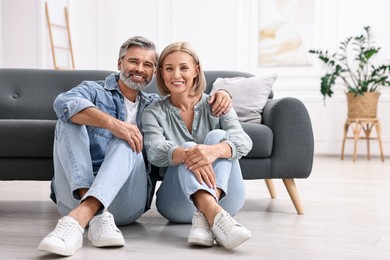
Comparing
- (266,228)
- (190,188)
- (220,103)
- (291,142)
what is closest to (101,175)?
(190,188)

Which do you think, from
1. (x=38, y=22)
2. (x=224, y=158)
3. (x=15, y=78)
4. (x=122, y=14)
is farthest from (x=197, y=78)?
(x=122, y=14)

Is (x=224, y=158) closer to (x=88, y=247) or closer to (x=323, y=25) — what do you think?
(x=88, y=247)

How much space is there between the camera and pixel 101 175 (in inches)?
81.7

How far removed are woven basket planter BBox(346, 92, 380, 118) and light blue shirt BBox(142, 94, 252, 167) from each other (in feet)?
13.7

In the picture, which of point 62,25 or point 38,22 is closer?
point 38,22

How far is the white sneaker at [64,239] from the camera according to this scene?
1.90m

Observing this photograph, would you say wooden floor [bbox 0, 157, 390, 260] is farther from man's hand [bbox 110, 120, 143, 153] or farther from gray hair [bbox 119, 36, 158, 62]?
gray hair [bbox 119, 36, 158, 62]

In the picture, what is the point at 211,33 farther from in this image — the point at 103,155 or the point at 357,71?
the point at 103,155

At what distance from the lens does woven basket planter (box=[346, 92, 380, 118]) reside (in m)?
6.31

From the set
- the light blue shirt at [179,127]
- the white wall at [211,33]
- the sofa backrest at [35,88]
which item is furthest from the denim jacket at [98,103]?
the white wall at [211,33]

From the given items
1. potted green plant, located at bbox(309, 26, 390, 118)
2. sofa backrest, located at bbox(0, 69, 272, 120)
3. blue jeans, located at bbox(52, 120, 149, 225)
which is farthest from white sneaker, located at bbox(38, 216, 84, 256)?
potted green plant, located at bbox(309, 26, 390, 118)

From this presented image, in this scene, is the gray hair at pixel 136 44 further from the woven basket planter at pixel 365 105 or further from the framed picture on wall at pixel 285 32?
the framed picture on wall at pixel 285 32

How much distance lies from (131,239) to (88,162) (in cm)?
33

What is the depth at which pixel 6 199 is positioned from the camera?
3439 mm
